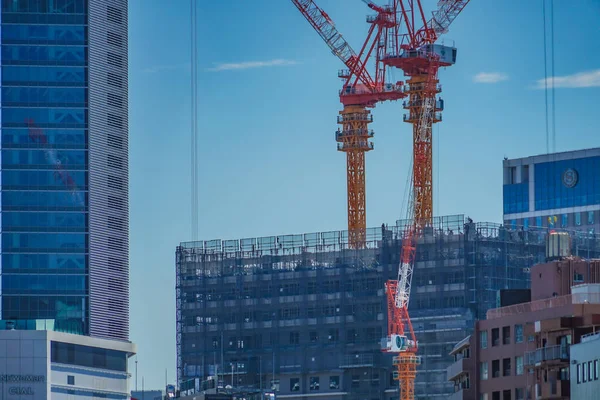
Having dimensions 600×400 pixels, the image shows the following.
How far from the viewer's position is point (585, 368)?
156750 millimetres

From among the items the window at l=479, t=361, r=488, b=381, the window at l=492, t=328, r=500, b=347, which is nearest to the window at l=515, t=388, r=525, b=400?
the window at l=492, t=328, r=500, b=347

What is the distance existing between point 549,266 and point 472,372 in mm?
12432

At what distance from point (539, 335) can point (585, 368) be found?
85.3 feet

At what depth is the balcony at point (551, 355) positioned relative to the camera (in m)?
176

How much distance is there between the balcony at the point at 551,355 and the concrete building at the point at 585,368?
12.2 m

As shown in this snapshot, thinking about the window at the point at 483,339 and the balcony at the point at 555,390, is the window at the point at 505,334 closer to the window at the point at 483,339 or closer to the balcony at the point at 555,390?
the window at the point at 483,339

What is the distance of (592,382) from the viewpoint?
153750 millimetres

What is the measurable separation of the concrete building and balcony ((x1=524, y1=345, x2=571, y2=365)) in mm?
12199

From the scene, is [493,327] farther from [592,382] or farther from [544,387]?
[592,382]

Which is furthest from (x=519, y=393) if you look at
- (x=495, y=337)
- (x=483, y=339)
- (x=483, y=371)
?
(x=483, y=339)

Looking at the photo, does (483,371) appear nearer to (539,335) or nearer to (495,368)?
(495,368)

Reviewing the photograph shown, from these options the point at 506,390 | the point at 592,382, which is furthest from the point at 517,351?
the point at 592,382

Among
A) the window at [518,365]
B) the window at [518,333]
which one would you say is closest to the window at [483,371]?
the window at [518,365]

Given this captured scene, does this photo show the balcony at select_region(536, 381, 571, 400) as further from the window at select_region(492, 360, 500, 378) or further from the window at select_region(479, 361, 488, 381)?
the window at select_region(479, 361, 488, 381)
